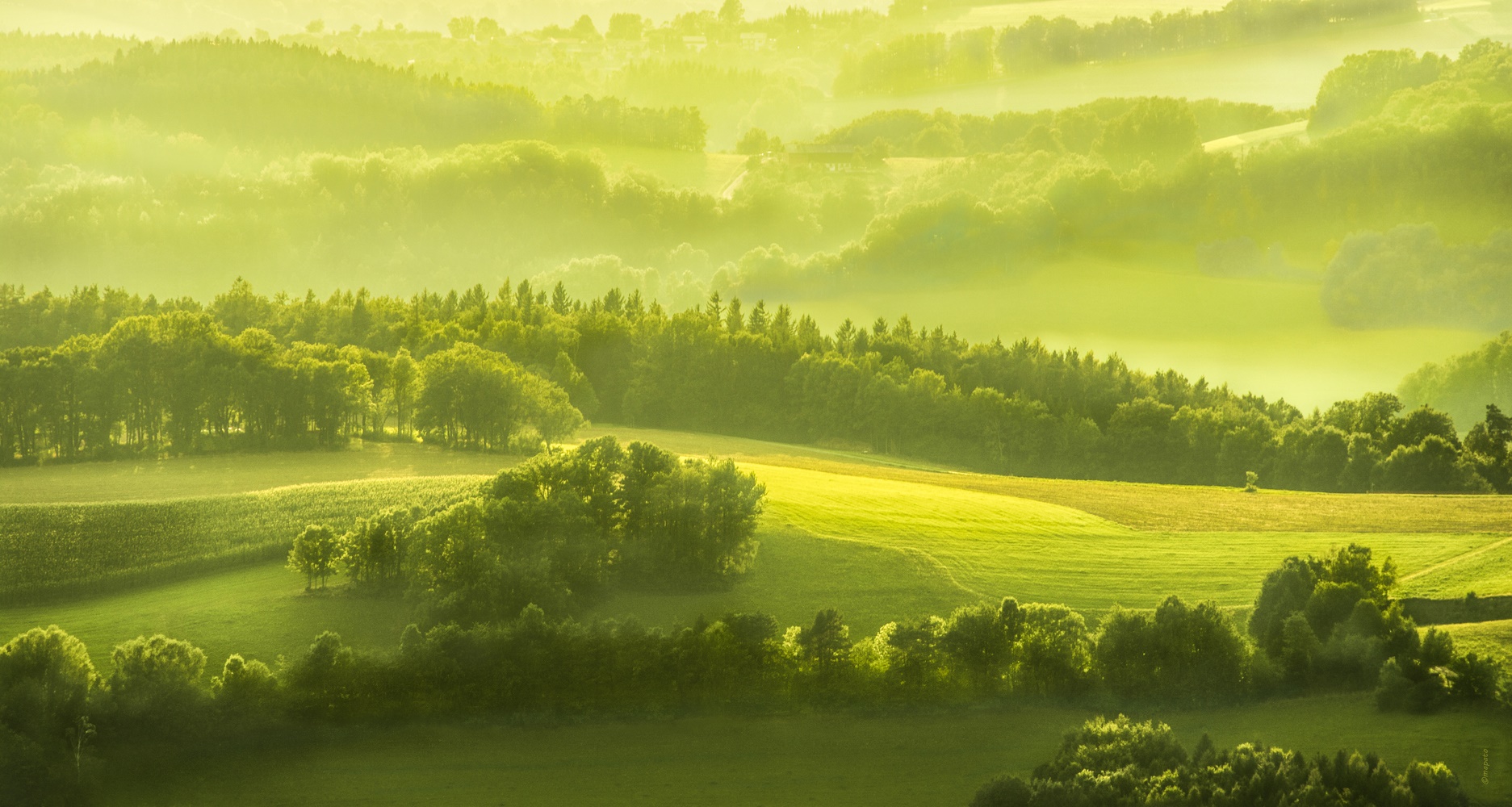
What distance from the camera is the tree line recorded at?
38719 millimetres

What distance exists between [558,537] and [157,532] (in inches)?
782

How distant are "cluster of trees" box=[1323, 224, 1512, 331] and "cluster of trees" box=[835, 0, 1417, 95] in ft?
115

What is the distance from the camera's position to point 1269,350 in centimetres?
11075

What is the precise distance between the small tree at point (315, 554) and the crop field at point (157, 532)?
378cm

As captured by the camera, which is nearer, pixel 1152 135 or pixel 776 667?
pixel 776 667

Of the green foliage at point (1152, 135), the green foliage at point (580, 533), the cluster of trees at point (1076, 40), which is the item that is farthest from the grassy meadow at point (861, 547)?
the cluster of trees at point (1076, 40)

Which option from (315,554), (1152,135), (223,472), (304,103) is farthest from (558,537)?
(304,103)

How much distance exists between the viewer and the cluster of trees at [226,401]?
243 feet

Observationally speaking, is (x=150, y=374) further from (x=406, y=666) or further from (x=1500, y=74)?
(x=1500, y=74)

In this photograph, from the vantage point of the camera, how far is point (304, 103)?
640 feet

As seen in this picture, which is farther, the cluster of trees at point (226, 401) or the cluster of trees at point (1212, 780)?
the cluster of trees at point (226, 401)

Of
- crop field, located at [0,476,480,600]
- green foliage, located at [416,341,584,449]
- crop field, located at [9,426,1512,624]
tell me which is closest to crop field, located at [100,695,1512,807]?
crop field, located at [9,426,1512,624]

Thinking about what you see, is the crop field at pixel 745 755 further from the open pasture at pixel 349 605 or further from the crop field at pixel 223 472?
the crop field at pixel 223 472

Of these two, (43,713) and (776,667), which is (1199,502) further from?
(43,713)
